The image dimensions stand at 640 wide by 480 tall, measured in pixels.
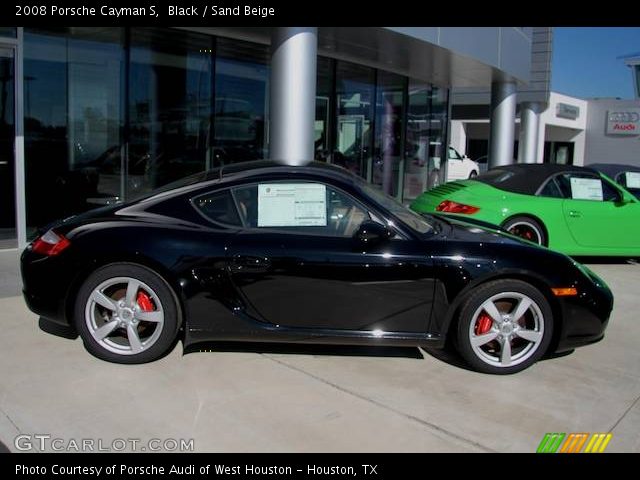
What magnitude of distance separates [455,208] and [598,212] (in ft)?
6.09

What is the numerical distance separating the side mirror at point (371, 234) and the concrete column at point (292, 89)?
158 inches

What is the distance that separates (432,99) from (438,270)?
1345 centimetres

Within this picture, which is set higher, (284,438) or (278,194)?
(278,194)

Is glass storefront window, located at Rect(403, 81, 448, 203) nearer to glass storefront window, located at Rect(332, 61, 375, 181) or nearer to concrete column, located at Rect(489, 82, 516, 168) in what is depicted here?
concrete column, located at Rect(489, 82, 516, 168)

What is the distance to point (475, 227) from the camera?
15.5 feet

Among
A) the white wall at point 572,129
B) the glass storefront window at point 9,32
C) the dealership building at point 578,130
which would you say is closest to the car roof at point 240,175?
the glass storefront window at point 9,32

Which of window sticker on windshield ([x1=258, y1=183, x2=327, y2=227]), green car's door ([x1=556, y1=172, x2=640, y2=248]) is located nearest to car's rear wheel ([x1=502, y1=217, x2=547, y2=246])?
green car's door ([x1=556, y1=172, x2=640, y2=248])

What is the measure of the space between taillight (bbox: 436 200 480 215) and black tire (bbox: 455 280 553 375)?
11.2 feet

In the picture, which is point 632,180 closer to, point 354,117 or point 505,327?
point 354,117

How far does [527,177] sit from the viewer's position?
8.05 m

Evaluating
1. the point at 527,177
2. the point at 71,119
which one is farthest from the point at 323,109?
the point at 527,177

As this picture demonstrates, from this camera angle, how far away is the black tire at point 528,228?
7.58 meters
